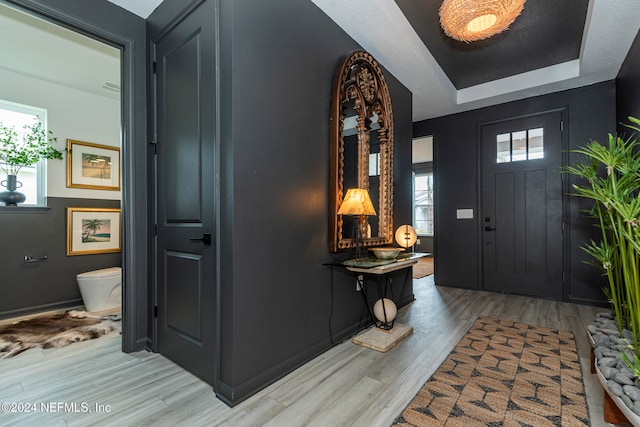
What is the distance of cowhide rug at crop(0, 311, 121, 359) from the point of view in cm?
242

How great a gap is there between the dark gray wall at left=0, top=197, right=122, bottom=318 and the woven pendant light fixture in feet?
14.4

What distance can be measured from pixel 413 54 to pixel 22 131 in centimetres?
434

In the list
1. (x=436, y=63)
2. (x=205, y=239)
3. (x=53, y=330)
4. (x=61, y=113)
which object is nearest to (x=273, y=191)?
(x=205, y=239)

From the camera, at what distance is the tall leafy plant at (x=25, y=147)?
315 centimetres

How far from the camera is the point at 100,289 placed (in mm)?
3295

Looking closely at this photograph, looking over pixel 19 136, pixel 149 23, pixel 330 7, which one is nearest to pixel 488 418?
pixel 330 7

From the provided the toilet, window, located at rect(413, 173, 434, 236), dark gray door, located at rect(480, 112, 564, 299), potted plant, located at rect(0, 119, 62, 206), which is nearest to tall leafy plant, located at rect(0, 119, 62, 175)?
potted plant, located at rect(0, 119, 62, 206)

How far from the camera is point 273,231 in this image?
1933 millimetres

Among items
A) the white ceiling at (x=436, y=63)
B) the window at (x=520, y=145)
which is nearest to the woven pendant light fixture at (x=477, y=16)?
the white ceiling at (x=436, y=63)

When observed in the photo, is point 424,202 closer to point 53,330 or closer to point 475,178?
point 475,178

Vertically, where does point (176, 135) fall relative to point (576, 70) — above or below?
below

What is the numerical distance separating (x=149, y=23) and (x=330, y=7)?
4.83 ft

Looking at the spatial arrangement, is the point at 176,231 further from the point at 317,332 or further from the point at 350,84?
the point at 350,84

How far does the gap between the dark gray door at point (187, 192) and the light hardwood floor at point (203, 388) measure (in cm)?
23
